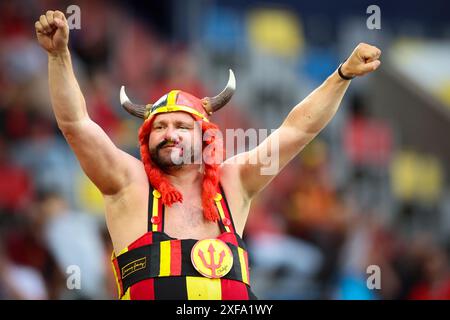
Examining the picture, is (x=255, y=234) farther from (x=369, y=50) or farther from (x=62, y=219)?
(x=369, y=50)

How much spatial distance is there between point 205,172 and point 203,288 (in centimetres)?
85

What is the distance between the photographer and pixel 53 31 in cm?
650

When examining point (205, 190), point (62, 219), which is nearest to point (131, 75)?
point (62, 219)

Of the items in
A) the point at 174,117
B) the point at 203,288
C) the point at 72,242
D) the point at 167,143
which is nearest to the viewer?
the point at 203,288

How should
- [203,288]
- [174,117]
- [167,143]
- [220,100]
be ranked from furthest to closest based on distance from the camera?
[220,100], [174,117], [167,143], [203,288]

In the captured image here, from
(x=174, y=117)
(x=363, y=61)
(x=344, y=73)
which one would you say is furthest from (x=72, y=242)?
(x=363, y=61)

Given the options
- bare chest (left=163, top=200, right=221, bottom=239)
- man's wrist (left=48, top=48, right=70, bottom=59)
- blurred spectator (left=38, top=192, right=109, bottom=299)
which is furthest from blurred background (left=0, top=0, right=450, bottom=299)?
man's wrist (left=48, top=48, right=70, bottom=59)

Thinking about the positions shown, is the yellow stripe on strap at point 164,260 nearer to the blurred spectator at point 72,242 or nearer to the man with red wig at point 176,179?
the man with red wig at point 176,179

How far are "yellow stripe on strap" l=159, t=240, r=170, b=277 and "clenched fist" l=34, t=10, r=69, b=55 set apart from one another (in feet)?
4.19

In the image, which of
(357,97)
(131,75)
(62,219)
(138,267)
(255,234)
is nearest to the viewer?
(138,267)

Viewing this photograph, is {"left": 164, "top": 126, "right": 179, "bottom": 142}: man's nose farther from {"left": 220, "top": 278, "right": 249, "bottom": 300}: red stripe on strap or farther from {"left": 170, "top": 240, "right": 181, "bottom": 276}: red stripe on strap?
{"left": 220, "top": 278, "right": 249, "bottom": 300}: red stripe on strap

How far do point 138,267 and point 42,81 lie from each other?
668 cm

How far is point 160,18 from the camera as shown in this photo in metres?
16.5

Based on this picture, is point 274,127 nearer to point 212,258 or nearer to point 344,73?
point 344,73
